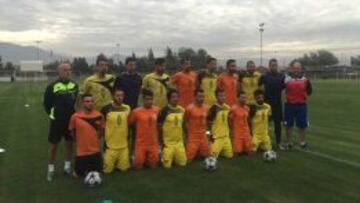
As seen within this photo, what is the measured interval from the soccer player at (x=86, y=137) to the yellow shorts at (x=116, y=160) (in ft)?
1.24

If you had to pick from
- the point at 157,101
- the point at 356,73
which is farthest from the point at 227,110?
the point at 356,73

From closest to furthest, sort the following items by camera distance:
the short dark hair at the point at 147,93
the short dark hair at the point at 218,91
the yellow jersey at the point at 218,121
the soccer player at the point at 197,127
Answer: the short dark hair at the point at 147,93
the soccer player at the point at 197,127
the yellow jersey at the point at 218,121
the short dark hair at the point at 218,91

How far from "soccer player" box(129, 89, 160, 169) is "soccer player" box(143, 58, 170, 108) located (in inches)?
27.1

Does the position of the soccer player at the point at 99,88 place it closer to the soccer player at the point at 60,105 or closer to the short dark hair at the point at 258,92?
the soccer player at the point at 60,105

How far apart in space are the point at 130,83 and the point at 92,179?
2.49 meters

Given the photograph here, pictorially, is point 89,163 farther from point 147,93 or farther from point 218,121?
point 218,121

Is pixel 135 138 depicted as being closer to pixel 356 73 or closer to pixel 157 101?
pixel 157 101

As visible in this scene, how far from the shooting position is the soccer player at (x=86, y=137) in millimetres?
9711

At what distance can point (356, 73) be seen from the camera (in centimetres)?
6694

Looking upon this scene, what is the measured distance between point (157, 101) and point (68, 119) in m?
2.15

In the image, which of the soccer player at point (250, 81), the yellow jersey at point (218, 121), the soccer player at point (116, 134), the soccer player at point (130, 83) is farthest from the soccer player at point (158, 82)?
the soccer player at point (250, 81)

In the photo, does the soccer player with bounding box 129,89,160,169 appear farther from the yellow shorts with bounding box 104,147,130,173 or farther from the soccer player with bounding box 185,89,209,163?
the soccer player with bounding box 185,89,209,163

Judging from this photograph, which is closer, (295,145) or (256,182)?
(256,182)

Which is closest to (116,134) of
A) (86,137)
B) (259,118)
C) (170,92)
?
(86,137)
